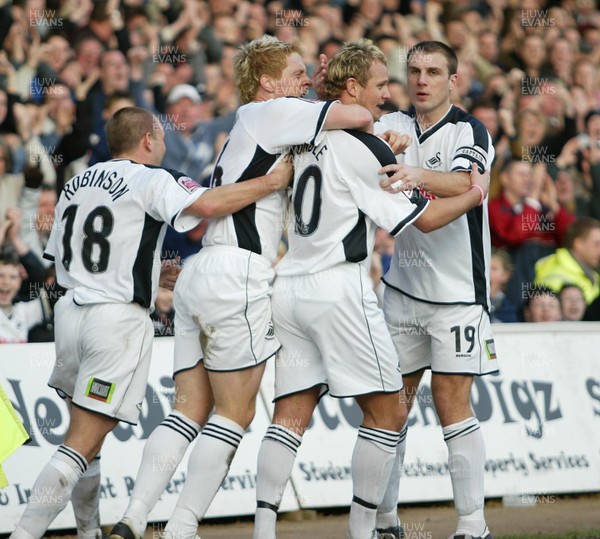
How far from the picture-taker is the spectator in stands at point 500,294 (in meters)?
9.99

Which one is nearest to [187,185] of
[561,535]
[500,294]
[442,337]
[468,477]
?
[442,337]

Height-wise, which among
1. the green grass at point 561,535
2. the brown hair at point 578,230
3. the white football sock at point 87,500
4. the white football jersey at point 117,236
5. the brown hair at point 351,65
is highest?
the brown hair at point 351,65

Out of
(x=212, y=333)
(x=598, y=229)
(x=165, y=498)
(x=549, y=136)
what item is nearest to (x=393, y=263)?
(x=212, y=333)

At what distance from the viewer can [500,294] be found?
32.9ft

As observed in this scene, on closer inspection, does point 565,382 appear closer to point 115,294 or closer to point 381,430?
point 381,430

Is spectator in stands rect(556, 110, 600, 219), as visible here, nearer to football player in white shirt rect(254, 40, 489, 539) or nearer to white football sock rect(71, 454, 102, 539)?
football player in white shirt rect(254, 40, 489, 539)

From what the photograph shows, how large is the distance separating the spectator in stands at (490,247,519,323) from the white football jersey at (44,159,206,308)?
495 cm

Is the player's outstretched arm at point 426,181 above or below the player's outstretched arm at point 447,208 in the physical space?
above

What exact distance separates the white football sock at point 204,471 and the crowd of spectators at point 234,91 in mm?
3600

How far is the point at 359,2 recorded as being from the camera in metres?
12.0

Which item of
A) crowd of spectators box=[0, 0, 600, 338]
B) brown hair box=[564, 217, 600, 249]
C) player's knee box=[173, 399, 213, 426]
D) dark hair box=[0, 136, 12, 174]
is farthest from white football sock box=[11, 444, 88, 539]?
brown hair box=[564, 217, 600, 249]

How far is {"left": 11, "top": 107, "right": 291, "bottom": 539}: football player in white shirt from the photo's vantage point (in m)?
5.50

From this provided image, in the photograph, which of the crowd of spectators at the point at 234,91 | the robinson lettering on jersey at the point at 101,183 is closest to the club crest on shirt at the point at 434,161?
the robinson lettering on jersey at the point at 101,183

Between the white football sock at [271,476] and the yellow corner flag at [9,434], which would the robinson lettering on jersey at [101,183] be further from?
the white football sock at [271,476]
